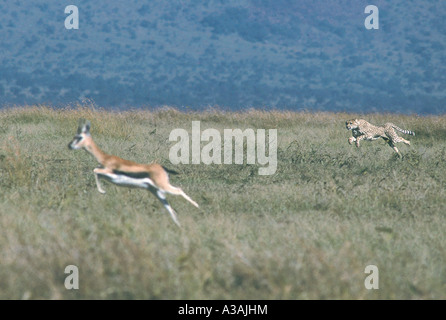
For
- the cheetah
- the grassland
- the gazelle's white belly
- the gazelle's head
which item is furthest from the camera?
the cheetah

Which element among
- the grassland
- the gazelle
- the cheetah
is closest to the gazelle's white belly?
the gazelle

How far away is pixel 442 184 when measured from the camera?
8484mm

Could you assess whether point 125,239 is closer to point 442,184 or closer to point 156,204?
point 156,204

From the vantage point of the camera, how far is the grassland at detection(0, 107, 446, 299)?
4094mm

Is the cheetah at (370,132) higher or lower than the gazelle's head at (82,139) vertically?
higher

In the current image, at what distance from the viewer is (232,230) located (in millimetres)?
5641

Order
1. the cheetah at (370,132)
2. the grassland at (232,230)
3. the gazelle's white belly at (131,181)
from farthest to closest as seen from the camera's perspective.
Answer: the cheetah at (370,132)
the gazelle's white belly at (131,181)
the grassland at (232,230)

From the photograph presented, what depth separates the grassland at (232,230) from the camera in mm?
4094

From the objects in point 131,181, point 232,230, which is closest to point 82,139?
point 131,181

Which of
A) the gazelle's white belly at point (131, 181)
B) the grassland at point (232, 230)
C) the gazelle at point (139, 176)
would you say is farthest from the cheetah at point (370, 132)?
the gazelle's white belly at point (131, 181)

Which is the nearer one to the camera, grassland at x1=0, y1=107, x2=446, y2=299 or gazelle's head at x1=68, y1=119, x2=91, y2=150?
grassland at x1=0, y1=107, x2=446, y2=299

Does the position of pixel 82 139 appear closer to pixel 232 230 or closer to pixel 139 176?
pixel 139 176

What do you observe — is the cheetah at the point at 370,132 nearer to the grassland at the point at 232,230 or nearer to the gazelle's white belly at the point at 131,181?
the grassland at the point at 232,230

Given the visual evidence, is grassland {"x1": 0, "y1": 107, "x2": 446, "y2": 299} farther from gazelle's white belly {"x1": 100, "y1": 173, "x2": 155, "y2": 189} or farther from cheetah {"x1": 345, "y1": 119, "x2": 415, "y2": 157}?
cheetah {"x1": 345, "y1": 119, "x2": 415, "y2": 157}
